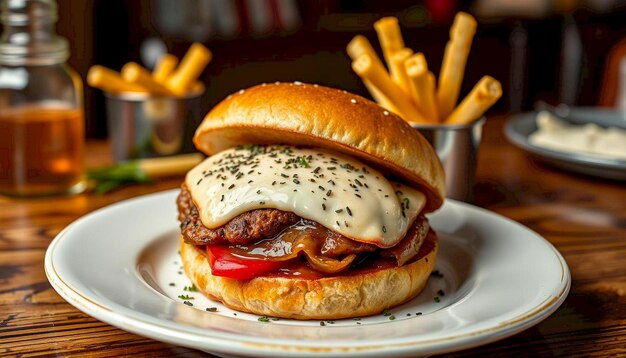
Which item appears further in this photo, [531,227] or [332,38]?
[332,38]

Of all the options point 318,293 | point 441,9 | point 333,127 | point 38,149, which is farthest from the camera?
point 441,9

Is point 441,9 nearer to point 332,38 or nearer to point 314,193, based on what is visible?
point 332,38

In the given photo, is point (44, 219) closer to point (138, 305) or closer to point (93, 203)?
point (93, 203)

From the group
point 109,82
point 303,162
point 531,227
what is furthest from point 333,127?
point 109,82

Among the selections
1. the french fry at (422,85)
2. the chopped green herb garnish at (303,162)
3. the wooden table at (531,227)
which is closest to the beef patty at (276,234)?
the chopped green herb garnish at (303,162)

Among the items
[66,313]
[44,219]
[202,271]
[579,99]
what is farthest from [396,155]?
[579,99]

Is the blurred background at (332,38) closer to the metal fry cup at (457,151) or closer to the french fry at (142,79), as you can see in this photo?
the french fry at (142,79)
